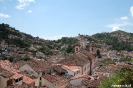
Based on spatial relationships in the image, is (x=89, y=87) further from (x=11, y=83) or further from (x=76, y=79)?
(x=11, y=83)

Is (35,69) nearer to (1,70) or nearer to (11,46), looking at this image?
(1,70)

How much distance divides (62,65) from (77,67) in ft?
11.6

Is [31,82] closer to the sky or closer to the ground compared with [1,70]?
closer to the ground

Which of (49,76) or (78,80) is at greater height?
(49,76)

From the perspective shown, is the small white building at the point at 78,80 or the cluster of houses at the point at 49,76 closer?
the cluster of houses at the point at 49,76

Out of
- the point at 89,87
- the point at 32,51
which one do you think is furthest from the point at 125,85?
the point at 32,51

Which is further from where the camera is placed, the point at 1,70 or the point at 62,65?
the point at 62,65

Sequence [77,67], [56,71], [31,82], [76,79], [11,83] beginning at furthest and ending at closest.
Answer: [77,67]
[56,71]
[76,79]
[31,82]
[11,83]

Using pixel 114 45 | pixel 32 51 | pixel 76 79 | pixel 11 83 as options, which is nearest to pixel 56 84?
pixel 76 79

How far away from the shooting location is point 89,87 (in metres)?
24.2

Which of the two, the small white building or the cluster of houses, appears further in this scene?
the small white building

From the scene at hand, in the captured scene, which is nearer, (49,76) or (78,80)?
(78,80)

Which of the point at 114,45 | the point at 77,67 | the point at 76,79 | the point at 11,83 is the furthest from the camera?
the point at 114,45

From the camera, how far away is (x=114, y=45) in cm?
16612
